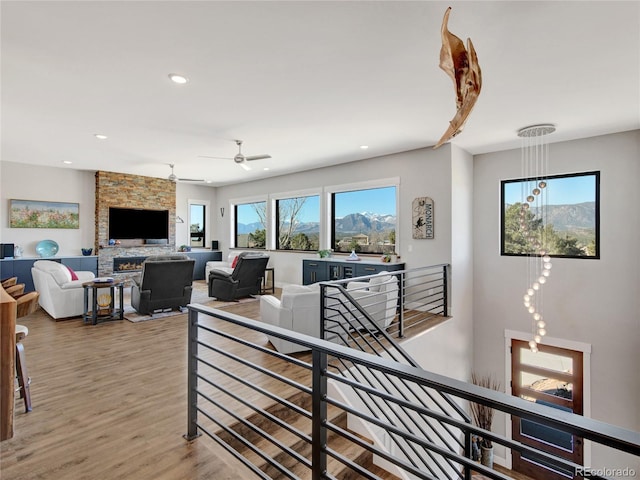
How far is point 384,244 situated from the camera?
6.76 m

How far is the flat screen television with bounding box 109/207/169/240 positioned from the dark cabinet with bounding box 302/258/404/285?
4412 mm

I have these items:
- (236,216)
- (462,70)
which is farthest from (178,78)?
(236,216)

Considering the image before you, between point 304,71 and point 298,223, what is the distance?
544 cm

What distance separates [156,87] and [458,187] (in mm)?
4615

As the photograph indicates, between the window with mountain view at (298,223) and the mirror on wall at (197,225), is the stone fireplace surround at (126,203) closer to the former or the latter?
the mirror on wall at (197,225)

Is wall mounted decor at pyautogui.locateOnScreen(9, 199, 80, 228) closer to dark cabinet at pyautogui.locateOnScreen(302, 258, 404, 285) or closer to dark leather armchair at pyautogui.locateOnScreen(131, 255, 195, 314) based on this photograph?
dark leather armchair at pyautogui.locateOnScreen(131, 255, 195, 314)

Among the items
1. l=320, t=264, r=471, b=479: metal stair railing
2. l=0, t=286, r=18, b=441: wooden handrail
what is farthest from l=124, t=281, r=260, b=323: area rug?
l=0, t=286, r=18, b=441: wooden handrail

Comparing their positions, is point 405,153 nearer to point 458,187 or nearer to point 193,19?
point 458,187

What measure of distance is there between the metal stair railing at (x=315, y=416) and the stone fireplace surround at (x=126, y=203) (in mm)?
5078

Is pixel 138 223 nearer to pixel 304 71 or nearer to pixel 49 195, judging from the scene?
pixel 49 195

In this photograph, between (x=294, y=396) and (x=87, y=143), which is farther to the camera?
(x=87, y=143)

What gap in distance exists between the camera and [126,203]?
8430 mm

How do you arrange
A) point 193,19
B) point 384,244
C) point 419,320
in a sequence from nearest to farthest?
1. point 193,19
2. point 419,320
3. point 384,244

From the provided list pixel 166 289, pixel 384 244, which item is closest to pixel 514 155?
pixel 384 244
